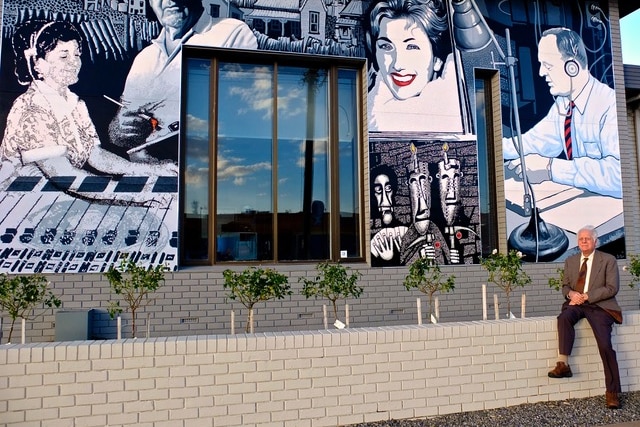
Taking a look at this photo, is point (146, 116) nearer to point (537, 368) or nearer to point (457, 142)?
point (457, 142)

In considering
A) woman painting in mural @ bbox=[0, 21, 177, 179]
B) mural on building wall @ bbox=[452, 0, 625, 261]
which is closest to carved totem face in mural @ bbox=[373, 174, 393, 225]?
mural on building wall @ bbox=[452, 0, 625, 261]

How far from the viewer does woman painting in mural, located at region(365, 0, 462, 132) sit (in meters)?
8.64

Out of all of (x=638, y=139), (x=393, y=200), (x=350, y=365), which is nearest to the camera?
(x=350, y=365)

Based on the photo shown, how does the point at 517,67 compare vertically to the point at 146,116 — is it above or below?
above

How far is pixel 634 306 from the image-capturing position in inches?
369

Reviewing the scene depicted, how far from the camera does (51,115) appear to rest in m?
7.41

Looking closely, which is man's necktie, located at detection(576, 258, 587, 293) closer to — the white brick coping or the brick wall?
the white brick coping

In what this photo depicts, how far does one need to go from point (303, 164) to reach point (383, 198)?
1404mm

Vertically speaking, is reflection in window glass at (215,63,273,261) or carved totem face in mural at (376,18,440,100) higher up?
carved totem face in mural at (376,18,440,100)

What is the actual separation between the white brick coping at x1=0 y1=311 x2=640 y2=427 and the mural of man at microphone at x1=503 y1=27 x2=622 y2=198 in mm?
4331

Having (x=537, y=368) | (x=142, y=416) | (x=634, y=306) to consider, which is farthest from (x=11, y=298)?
(x=634, y=306)

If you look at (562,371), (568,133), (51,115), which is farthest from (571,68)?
(51,115)

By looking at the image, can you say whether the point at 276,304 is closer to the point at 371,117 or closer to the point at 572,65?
the point at 371,117

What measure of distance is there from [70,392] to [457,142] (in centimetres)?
676
